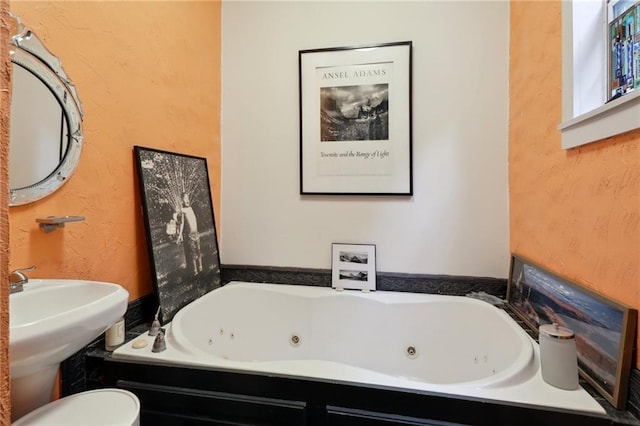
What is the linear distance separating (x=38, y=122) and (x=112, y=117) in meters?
0.32

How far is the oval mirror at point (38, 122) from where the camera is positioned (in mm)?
1049

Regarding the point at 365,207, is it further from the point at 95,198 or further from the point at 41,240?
the point at 41,240

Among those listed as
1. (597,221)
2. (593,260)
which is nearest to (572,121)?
(597,221)

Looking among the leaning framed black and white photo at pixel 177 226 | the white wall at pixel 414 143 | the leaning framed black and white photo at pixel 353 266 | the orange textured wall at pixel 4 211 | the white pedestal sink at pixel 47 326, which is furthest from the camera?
the leaning framed black and white photo at pixel 353 266

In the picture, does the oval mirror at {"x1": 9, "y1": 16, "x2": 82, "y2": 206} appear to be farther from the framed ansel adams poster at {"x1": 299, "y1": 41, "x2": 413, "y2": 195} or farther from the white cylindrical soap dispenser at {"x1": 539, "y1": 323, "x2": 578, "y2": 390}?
the white cylindrical soap dispenser at {"x1": 539, "y1": 323, "x2": 578, "y2": 390}

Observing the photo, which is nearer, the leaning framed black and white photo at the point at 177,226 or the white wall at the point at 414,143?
the leaning framed black and white photo at the point at 177,226

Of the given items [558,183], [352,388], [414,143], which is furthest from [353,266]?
[558,183]

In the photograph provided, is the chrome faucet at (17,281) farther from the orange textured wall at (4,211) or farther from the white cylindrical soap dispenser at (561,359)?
the white cylindrical soap dispenser at (561,359)

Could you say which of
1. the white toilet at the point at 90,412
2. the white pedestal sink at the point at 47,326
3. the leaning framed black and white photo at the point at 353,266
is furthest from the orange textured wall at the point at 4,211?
the leaning framed black and white photo at the point at 353,266

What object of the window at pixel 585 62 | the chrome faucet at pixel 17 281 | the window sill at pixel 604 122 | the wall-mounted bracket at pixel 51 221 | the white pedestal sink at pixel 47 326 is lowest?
the white pedestal sink at pixel 47 326

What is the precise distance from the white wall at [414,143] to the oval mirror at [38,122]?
1.15m

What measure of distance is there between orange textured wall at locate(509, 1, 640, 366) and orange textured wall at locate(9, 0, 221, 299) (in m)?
1.88

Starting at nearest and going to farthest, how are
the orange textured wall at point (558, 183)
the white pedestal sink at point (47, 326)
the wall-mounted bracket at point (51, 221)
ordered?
1. the white pedestal sink at point (47, 326)
2. the orange textured wall at point (558, 183)
3. the wall-mounted bracket at point (51, 221)

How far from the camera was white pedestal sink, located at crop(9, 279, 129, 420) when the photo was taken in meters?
0.75
